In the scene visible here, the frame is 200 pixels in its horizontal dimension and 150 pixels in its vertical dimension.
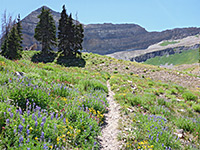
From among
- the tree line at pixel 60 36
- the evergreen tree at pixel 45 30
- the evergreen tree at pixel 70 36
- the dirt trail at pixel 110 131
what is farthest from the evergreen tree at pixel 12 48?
the dirt trail at pixel 110 131

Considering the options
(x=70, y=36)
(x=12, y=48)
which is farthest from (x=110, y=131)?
(x=70, y=36)

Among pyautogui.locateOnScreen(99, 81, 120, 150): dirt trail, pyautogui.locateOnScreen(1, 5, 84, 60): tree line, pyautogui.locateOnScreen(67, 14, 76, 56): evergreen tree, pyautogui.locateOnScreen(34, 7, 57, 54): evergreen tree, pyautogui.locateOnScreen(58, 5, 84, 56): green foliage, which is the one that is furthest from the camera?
pyautogui.locateOnScreen(34, 7, 57, 54): evergreen tree

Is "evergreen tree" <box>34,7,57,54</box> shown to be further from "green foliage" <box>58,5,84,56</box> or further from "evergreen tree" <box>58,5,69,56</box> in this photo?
"green foliage" <box>58,5,84,56</box>

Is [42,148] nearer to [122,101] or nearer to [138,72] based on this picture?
[122,101]

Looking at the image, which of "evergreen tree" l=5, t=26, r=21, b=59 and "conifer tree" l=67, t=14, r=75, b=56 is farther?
"conifer tree" l=67, t=14, r=75, b=56

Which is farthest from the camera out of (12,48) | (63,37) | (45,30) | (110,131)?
(45,30)

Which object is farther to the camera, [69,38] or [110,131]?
[69,38]

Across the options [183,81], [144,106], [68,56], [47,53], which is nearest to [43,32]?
[47,53]

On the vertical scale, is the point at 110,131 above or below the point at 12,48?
below

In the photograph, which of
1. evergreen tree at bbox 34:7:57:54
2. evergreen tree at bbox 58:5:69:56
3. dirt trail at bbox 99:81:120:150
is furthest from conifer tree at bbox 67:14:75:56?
dirt trail at bbox 99:81:120:150

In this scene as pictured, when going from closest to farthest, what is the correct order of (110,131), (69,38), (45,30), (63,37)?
(110,131) < (69,38) < (63,37) < (45,30)

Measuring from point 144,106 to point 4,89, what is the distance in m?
6.73

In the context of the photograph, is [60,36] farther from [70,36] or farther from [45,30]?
[45,30]

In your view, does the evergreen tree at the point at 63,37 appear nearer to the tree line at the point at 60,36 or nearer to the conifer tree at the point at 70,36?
the tree line at the point at 60,36
